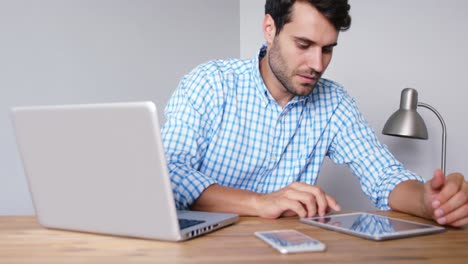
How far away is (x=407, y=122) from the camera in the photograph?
2250mm

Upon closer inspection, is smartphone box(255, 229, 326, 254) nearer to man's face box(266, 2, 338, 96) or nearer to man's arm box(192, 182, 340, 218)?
man's arm box(192, 182, 340, 218)

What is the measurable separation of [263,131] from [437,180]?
70cm

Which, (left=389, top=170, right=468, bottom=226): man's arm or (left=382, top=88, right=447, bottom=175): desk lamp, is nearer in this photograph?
(left=389, top=170, right=468, bottom=226): man's arm

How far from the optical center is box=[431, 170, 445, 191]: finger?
107 centimetres

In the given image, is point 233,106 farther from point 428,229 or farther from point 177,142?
point 428,229

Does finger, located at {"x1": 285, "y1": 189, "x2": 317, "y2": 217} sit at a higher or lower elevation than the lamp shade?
higher

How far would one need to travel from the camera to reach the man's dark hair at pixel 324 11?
5.16ft

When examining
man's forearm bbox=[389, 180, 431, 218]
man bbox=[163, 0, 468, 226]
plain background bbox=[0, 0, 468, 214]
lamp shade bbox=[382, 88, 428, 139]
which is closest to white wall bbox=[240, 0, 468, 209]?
plain background bbox=[0, 0, 468, 214]

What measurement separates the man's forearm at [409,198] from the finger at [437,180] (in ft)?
0.21

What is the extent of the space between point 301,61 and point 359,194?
1.39m

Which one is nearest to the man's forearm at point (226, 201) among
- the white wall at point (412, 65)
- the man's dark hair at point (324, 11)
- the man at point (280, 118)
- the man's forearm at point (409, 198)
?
the man at point (280, 118)

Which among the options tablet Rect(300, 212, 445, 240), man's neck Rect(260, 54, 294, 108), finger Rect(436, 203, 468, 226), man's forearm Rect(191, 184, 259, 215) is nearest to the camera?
tablet Rect(300, 212, 445, 240)

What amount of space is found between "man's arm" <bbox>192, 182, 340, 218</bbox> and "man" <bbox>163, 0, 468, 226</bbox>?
8.5 inches

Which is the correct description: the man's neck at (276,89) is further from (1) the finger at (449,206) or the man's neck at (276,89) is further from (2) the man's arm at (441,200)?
(1) the finger at (449,206)
